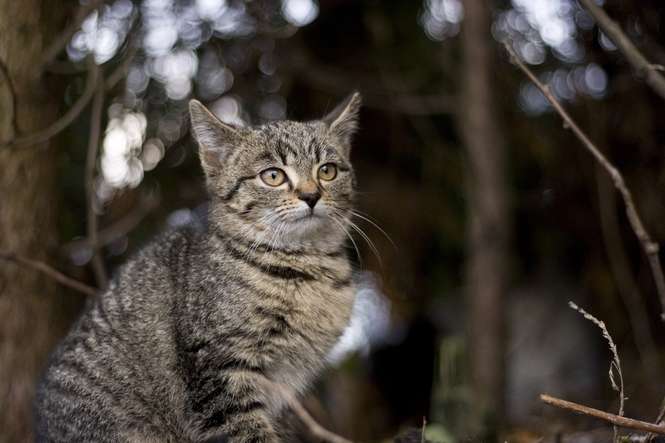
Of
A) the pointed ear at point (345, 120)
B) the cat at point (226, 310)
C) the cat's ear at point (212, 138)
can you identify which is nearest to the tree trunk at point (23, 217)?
the cat at point (226, 310)

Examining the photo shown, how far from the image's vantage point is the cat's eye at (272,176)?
3971 millimetres

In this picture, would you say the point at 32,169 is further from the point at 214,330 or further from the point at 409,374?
the point at 409,374

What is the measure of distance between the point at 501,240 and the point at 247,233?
2.36m

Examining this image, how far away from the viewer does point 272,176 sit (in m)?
3.99

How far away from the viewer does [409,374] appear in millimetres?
8328

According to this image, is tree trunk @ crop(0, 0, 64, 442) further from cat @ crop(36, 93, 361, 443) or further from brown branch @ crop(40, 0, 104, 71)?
cat @ crop(36, 93, 361, 443)

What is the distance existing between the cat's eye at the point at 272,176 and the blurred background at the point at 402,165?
3.46 feet

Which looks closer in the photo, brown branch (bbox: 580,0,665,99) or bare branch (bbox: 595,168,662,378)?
Answer: brown branch (bbox: 580,0,665,99)

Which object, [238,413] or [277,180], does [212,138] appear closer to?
[277,180]

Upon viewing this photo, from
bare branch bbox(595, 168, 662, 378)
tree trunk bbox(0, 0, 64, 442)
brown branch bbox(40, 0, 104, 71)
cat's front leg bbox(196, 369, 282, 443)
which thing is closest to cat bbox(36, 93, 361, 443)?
cat's front leg bbox(196, 369, 282, 443)

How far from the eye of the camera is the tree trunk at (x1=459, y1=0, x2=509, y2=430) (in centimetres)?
554

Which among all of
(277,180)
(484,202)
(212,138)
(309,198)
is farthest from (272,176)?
(484,202)

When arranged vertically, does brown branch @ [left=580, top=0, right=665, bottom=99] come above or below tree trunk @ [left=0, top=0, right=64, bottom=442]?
above

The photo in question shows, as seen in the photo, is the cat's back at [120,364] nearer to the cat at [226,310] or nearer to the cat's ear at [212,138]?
the cat at [226,310]
